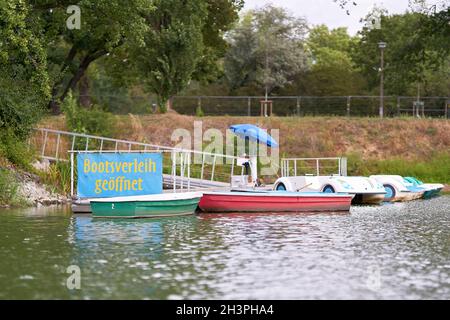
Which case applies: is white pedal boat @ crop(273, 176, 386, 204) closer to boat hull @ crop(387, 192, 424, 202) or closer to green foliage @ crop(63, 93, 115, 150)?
boat hull @ crop(387, 192, 424, 202)

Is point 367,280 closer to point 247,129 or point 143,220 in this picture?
point 143,220

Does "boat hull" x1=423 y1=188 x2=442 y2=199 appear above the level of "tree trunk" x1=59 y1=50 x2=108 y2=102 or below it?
below

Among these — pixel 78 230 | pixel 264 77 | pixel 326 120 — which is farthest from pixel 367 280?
pixel 264 77

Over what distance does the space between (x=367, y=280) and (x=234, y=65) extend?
6961cm

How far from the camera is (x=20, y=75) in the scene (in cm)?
4056

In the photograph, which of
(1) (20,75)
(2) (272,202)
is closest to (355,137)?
(2) (272,202)

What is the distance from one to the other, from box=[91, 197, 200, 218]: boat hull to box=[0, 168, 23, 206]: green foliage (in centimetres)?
634

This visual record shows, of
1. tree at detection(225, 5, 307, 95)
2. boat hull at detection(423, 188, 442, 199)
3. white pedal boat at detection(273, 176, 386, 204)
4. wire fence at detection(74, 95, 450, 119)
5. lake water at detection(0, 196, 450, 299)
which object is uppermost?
tree at detection(225, 5, 307, 95)

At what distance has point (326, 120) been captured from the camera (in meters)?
63.0

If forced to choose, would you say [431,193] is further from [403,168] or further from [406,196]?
[403,168]

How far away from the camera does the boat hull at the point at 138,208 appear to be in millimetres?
34281

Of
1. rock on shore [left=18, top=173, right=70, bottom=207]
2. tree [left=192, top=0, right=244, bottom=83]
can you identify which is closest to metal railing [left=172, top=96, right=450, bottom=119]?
tree [left=192, top=0, right=244, bottom=83]

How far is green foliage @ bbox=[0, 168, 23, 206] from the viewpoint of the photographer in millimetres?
39094

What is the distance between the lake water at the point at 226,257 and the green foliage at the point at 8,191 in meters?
4.16
